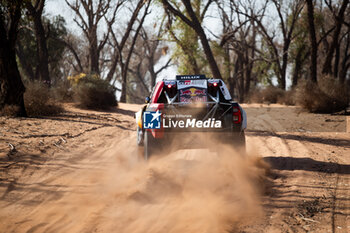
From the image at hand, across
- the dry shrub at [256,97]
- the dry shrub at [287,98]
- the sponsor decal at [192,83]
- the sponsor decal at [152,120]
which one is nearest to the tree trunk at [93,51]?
the dry shrub at [256,97]

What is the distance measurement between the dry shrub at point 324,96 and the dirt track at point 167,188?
653 centimetres

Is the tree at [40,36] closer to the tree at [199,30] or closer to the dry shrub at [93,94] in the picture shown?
the dry shrub at [93,94]

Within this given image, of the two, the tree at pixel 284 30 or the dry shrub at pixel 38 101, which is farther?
the tree at pixel 284 30

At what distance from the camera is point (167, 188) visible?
5262 mm

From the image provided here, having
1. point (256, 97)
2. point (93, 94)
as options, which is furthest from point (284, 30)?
point (93, 94)

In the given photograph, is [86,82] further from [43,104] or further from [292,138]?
[292,138]

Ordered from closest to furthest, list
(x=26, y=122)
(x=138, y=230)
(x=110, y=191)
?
1. (x=138, y=230)
2. (x=110, y=191)
3. (x=26, y=122)

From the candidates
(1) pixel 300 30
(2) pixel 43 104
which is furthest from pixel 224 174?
(1) pixel 300 30

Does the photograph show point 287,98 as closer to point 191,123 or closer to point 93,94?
point 93,94

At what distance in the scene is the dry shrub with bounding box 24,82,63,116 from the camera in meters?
13.0

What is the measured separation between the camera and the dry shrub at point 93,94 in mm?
17828

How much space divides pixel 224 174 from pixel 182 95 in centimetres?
164

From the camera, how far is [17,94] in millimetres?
11906

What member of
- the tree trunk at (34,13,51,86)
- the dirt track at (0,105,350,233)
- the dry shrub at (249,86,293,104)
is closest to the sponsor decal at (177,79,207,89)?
the dirt track at (0,105,350,233)
